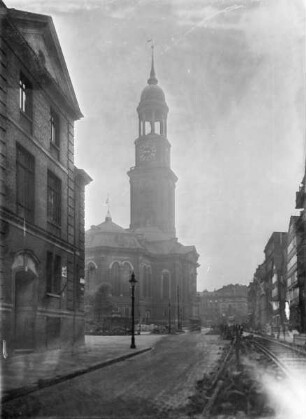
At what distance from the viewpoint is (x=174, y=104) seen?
18438mm

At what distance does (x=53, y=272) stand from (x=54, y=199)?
3.21 meters

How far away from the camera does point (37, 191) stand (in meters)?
22.9

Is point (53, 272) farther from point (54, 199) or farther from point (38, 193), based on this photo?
point (38, 193)

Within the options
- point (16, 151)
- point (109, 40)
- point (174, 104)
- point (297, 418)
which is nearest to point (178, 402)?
point (297, 418)

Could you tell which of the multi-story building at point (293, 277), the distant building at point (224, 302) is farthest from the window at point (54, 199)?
the distant building at point (224, 302)

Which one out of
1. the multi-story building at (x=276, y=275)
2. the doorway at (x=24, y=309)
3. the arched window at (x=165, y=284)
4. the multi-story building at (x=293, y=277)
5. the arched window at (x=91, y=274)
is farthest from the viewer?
the arched window at (x=165, y=284)

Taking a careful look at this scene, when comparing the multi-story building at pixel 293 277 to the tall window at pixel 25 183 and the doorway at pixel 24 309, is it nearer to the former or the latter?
the doorway at pixel 24 309

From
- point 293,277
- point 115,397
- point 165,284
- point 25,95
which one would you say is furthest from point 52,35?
point 165,284

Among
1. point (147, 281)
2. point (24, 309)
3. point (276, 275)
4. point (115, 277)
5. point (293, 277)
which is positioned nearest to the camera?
point (24, 309)

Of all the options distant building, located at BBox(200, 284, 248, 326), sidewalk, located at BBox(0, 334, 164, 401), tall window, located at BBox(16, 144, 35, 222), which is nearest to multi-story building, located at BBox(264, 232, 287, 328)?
tall window, located at BBox(16, 144, 35, 222)

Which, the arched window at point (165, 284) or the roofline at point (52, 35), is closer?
the roofline at point (52, 35)

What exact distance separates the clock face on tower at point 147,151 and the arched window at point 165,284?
827 inches

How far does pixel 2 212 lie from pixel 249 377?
957cm

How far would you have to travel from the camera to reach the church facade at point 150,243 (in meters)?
97.0
